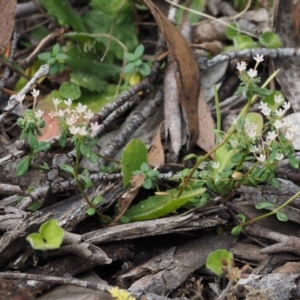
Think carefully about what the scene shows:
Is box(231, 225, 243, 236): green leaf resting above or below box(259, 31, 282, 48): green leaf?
below

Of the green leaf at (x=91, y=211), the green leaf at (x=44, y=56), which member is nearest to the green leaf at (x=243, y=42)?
the green leaf at (x=44, y=56)

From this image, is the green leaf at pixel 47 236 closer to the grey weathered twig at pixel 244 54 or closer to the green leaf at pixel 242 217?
the green leaf at pixel 242 217

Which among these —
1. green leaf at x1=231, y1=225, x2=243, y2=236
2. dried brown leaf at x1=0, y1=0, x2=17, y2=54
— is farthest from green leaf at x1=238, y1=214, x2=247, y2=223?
dried brown leaf at x1=0, y1=0, x2=17, y2=54

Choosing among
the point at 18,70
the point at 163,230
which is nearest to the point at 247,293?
the point at 163,230

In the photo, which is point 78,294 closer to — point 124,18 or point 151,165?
point 151,165

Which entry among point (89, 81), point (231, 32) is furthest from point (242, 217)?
point (231, 32)

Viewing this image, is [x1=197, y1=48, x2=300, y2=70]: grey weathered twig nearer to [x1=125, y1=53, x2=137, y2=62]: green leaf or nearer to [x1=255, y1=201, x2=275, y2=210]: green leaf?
[x1=125, y1=53, x2=137, y2=62]: green leaf

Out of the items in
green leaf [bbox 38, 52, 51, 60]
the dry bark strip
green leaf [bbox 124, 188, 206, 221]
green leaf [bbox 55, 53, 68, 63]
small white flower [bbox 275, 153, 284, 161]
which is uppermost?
green leaf [bbox 38, 52, 51, 60]
